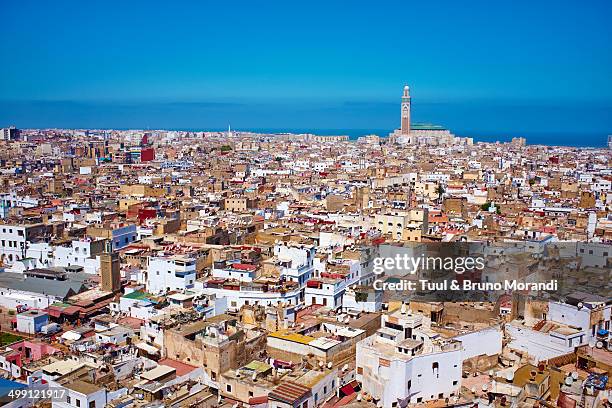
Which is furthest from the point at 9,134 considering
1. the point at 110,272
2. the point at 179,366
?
the point at 179,366

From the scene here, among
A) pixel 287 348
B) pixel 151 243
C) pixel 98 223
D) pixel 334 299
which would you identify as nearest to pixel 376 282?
pixel 334 299

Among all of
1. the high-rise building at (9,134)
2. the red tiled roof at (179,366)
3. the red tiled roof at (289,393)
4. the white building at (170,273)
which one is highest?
the high-rise building at (9,134)

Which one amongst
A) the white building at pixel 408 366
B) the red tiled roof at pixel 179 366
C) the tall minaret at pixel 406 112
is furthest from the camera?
the tall minaret at pixel 406 112

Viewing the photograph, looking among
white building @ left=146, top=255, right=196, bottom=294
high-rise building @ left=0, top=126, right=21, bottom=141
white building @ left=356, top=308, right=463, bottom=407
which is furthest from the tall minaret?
white building @ left=356, top=308, right=463, bottom=407

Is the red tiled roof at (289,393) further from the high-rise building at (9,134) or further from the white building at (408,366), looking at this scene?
the high-rise building at (9,134)

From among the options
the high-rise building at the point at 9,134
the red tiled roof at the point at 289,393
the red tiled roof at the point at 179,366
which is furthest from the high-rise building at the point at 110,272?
the high-rise building at the point at 9,134

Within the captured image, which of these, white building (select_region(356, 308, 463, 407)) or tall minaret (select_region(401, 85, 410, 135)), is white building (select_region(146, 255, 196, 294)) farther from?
tall minaret (select_region(401, 85, 410, 135))
